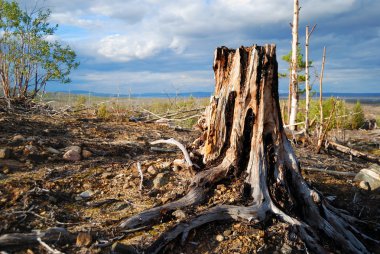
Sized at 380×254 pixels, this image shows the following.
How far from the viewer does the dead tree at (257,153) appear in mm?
4234

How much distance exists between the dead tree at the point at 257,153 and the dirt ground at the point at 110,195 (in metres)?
0.17

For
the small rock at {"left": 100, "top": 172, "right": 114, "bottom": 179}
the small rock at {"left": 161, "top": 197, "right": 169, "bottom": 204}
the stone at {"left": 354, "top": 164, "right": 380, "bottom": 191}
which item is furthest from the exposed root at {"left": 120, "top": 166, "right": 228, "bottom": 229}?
the stone at {"left": 354, "top": 164, "right": 380, "bottom": 191}

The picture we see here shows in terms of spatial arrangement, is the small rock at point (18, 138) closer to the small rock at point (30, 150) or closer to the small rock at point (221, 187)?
the small rock at point (30, 150)

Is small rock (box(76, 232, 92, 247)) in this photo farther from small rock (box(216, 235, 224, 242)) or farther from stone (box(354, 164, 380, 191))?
stone (box(354, 164, 380, 191))

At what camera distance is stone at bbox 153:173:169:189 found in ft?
15.7

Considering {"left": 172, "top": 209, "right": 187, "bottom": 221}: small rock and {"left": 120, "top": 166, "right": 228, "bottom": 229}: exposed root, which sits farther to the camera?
{"left": 172, "top": 209, "right": 187, "bottom": 221}: small rock

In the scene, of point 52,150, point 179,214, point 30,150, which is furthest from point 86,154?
point 179,214

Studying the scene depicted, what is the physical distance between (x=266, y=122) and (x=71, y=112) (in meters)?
8.75

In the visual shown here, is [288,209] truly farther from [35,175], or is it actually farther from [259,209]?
[35,175]

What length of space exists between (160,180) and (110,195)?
64cm

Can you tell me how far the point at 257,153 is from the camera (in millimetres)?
4367

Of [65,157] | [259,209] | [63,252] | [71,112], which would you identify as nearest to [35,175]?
[65,157]

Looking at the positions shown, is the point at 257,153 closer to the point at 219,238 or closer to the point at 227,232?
the point at 227,232

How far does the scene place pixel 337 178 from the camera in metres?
6.38
